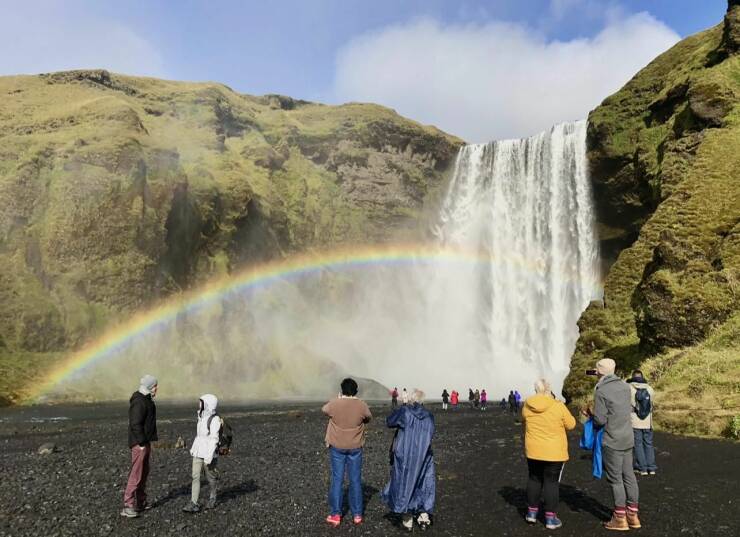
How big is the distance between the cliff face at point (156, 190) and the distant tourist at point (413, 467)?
54888mm

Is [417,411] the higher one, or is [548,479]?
[417,411]

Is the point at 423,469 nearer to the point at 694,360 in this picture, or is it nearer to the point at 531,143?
the point at 694,360

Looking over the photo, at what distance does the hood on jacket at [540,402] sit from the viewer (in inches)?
328

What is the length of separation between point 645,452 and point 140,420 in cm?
1049

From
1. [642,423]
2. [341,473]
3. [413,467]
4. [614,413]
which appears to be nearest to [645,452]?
[642,423]

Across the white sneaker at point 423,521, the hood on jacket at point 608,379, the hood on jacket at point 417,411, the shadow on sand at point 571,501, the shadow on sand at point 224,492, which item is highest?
the hood on jacket at point 608,379

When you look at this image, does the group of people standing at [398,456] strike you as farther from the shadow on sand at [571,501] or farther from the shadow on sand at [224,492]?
the shadow on sand at [224,492]

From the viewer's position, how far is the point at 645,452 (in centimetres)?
1206

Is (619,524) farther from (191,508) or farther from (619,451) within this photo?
(191,508)

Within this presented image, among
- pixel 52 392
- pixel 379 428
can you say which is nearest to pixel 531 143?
pixel 379 428

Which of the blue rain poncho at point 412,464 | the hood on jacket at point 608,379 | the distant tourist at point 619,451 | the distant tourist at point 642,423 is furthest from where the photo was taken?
the distant tourist at point 642,423

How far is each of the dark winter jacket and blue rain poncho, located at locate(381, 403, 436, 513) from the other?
2.59 metres

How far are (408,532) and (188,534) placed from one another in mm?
3524

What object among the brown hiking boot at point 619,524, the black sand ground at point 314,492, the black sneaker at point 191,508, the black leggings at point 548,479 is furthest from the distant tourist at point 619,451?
the black sneaker at point 191,508
